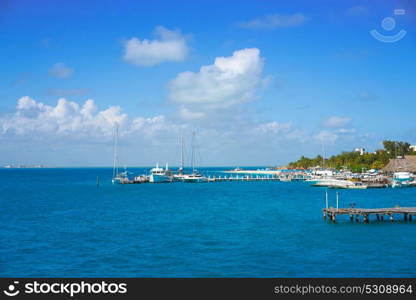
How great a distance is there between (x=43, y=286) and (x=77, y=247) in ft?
52.8

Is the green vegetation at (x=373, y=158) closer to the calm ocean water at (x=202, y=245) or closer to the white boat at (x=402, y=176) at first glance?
the white boat at (x=402, y=176)

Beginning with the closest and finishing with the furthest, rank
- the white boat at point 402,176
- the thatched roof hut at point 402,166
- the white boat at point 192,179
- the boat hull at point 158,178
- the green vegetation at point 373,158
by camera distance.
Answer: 1. the white boat at point 402,176
2. the thatched roof hut at point 402,166
3. the boat hull at point 158,178
4. the white boat at point 192,179
5. the green vegetation at point 373,158

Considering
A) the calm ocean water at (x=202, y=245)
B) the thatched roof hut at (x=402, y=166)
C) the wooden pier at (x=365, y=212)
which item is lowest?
the calm ocean water at (x=202, y=245)

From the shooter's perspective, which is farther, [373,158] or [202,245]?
[373,158]

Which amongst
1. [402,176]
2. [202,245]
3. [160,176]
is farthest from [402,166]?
[202,245]

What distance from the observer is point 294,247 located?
32.6 m

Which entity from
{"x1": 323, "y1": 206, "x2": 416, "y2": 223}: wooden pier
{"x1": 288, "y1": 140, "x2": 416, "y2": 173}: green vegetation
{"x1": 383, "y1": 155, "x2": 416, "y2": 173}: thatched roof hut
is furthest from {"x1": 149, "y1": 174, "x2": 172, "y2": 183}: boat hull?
{"x1": 323, "y1": 206, "x2": 416, "y2": 223}: wooden pier

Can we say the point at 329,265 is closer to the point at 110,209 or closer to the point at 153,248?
the point at 153,248

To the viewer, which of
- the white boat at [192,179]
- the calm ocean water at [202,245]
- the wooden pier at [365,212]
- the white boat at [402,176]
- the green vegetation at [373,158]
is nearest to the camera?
the calm ocean water at [202,245]

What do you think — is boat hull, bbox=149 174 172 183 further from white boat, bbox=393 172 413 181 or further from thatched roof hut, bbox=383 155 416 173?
thatched roof hut, bbox=383 155 416 173

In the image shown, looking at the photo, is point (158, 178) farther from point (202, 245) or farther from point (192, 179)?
point (202, 245)

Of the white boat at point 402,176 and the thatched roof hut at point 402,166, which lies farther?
the thatched roof hut at point 402,166

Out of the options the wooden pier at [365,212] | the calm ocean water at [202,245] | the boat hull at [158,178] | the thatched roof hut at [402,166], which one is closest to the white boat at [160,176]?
the boat hull at [158,178]

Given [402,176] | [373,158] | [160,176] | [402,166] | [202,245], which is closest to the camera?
[202,245]
